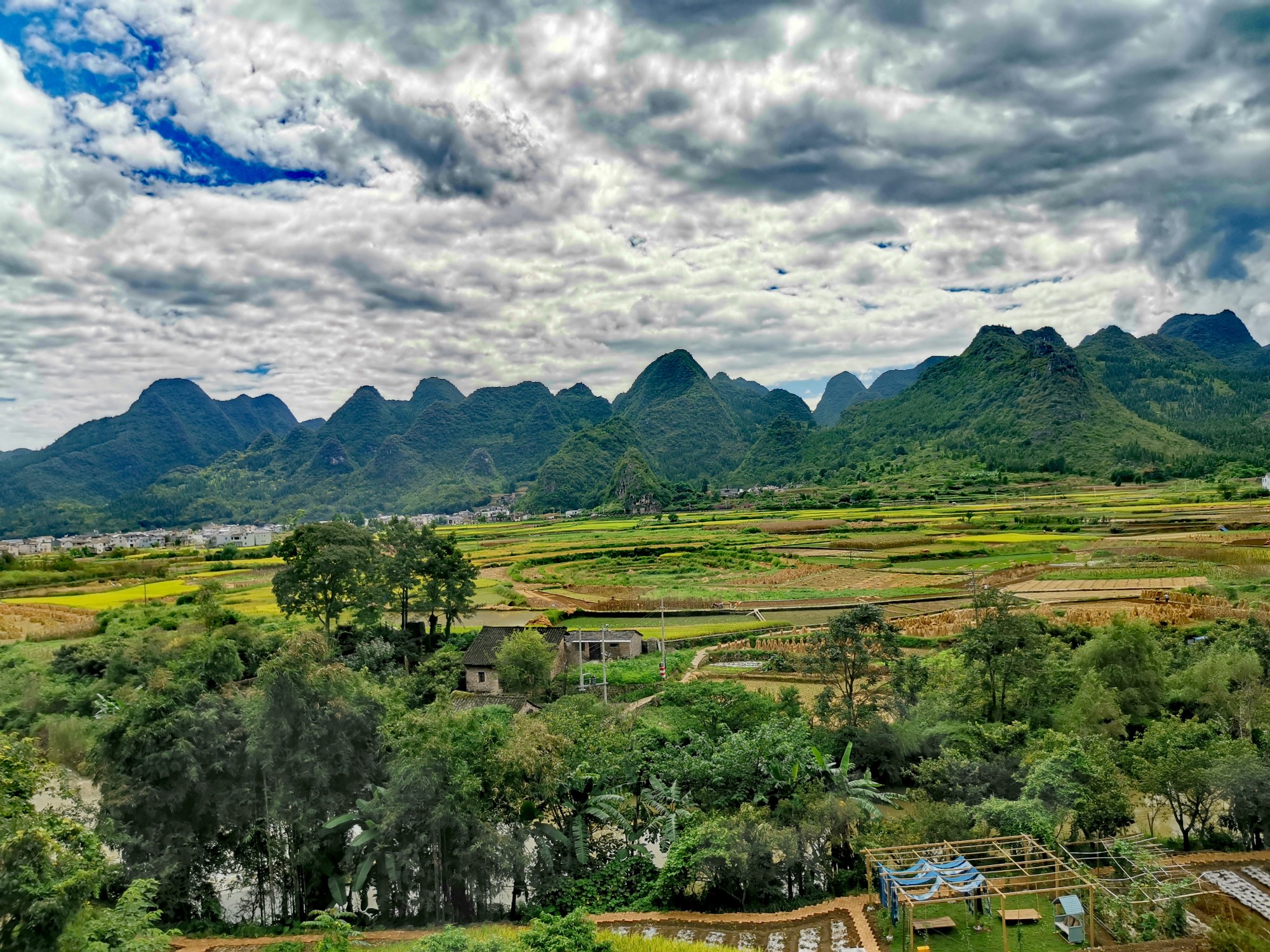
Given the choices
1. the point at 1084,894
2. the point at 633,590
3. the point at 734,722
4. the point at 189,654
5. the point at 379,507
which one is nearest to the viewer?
the point at 1084,894

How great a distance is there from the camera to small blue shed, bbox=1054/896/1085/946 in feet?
33.7

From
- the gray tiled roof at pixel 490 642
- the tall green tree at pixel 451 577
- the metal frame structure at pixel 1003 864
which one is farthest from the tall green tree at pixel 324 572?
the metal frame structure at pixel 1003 864

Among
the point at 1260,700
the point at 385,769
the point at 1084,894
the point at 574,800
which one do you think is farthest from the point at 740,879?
the point at 1260,700

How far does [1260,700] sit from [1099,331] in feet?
627

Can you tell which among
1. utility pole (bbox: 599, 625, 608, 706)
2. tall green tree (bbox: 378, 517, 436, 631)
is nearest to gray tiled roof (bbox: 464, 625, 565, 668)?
utility pole (bbox: 599, 625, 608, 706)

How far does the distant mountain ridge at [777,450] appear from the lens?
10419 centimetres

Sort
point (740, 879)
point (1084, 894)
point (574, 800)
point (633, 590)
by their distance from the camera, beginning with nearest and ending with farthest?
point (1084, 894)
point (740, 879)
point (574, 800)
point (633, 590)

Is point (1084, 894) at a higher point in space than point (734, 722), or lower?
lower

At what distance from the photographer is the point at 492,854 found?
1182 cm

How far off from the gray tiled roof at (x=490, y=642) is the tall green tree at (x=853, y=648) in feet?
42.8

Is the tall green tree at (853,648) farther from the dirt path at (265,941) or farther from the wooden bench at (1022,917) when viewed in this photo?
the dirt path at (265,941)

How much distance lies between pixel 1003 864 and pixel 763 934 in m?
4.27

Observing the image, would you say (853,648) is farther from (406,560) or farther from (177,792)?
(406,560)

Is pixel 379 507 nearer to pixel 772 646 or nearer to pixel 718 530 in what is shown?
pixel 718 530
